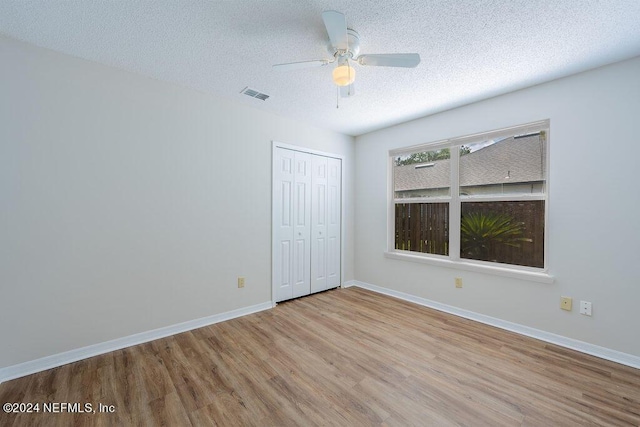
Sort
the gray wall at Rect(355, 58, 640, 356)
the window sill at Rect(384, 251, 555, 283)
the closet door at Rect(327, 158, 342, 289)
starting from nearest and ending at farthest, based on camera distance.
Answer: the gray wall at Rect(355, 58, 640, 356), the window sill at Rect(384, 251, 555, 283), the closet door at Rect(327, 158, 342, 289)

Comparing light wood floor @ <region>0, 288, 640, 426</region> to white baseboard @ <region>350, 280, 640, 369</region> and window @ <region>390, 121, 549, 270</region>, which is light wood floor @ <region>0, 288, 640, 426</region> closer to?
white baseboard @ <region>350, 280, 640, 369</region>

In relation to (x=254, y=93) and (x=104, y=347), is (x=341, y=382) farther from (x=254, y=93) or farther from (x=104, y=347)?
(x=254, y=93)

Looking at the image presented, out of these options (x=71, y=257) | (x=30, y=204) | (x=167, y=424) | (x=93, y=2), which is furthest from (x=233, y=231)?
(x=93, y=2)

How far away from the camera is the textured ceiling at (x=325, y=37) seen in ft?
5.27

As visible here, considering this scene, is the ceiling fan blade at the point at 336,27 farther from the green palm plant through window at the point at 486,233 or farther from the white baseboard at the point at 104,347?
the white baseboard at the point at 104,347

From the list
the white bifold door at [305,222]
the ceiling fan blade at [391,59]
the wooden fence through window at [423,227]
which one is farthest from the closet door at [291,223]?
the ceiling fan blade at [391,59]

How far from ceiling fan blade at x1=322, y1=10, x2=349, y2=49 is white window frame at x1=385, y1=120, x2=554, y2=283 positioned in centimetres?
208

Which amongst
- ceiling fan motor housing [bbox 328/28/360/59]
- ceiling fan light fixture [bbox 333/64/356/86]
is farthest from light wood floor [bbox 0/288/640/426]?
ceiling fan motor housing [bbox 328/28/360/59]

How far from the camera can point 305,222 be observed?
3.70 m

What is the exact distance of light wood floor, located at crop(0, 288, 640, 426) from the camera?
156cm

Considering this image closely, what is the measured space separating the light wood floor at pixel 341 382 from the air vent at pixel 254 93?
247cm

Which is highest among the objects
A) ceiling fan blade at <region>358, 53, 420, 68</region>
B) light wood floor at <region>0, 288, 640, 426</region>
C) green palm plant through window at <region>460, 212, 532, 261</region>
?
ceiling fan blade at <region>358, 53, 420, 68</region>

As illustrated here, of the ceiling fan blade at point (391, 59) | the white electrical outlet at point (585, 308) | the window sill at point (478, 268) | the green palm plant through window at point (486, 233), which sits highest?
the ceiling fan blade at point (391, 59)

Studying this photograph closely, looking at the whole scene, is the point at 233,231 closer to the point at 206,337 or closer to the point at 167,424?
the point at 206,337
